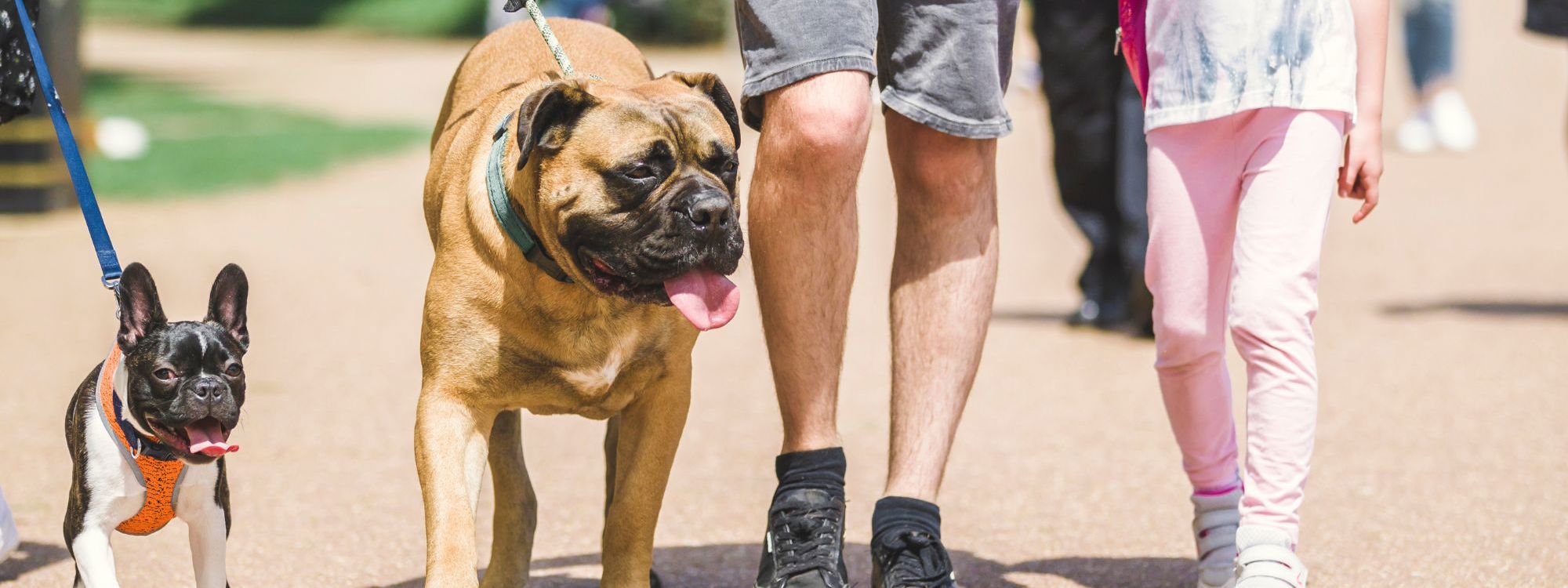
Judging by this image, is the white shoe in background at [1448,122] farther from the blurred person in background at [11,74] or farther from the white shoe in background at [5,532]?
the white shoe in background at [5,532]

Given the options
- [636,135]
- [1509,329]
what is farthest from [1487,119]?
[636,135]

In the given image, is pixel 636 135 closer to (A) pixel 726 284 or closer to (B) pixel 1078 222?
(A) pixel 726 284

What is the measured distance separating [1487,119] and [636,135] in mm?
15228

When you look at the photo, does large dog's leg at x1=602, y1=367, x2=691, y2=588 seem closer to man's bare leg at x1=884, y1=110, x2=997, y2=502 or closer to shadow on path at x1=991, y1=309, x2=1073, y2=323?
man's bare leg at x1=884, y1=110, x2=997, y2=502

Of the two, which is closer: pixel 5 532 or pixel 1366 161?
pixel 1366 161

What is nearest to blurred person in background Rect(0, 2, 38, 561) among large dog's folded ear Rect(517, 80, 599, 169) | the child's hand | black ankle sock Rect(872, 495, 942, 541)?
large dog's folded ear Rect(517, 80, 599, 169)

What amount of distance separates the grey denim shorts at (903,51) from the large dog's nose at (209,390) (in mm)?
1262

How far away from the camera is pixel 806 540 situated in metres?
3.78

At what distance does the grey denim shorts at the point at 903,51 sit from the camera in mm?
3691

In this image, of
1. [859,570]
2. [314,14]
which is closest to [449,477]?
[859,570]

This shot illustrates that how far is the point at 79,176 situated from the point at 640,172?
1145 mm

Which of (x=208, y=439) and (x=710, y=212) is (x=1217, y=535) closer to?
(x=710, y=212)

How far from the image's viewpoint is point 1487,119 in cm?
1697

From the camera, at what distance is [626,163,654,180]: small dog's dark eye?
11.6 ft
